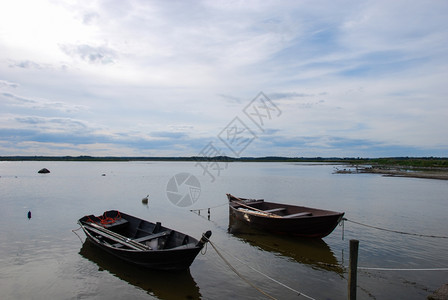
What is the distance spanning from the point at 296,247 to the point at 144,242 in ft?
22.0

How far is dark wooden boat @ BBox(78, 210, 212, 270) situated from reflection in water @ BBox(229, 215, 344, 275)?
14.7ft

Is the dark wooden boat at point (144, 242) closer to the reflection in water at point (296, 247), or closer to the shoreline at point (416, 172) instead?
the reflection in water at point (296, 247)

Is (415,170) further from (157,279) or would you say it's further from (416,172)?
(157,279)

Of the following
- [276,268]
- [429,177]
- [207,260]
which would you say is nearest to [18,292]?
[207,260]

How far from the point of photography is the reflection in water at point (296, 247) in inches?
438

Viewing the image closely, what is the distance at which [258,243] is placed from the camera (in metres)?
13.8

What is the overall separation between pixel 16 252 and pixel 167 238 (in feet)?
22.9

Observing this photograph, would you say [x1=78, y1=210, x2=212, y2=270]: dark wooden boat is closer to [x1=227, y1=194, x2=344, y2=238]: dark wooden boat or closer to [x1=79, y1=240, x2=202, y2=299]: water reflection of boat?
[x1=79, y1=240, x2=202, y2=299]: water reflection of boat

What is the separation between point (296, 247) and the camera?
13055 mm

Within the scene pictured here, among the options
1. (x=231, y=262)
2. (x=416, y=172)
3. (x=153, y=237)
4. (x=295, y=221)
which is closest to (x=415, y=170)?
(x=416, y=172)

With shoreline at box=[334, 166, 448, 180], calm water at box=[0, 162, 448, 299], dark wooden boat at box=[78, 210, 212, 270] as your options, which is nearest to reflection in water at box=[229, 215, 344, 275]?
calm water at box=[0, 162, 448, 299]

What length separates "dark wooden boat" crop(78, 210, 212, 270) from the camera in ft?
30.0

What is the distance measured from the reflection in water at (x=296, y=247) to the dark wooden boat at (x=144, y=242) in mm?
4468

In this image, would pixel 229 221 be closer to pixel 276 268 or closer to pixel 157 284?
pixel 276 268
